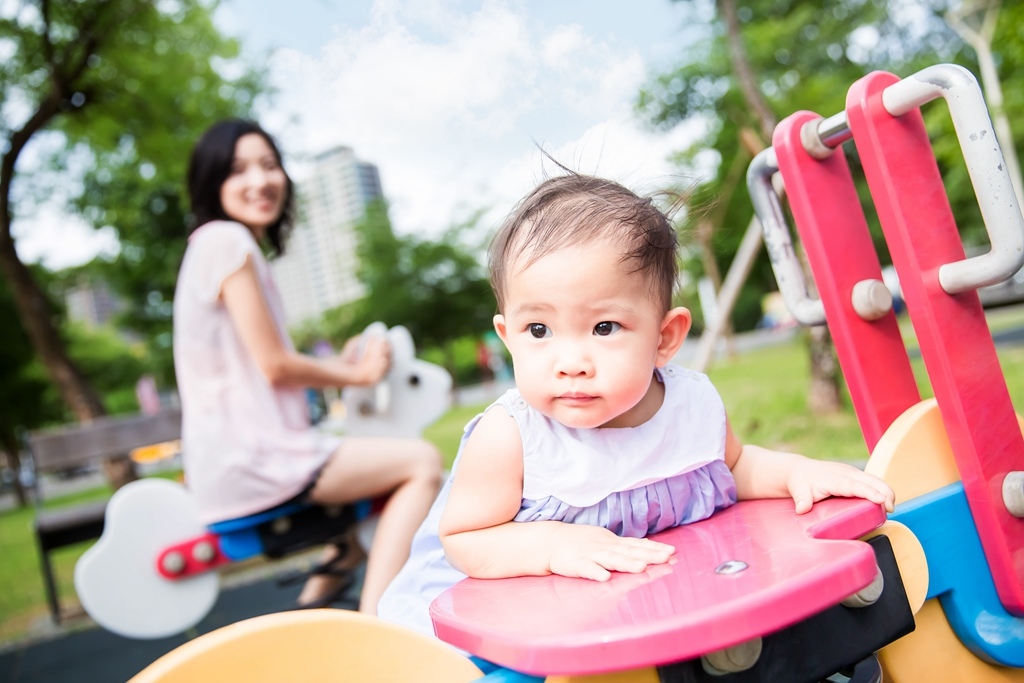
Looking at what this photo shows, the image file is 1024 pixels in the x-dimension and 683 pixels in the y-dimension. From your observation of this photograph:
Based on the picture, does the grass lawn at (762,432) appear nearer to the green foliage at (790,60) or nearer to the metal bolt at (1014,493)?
the metal bolt at (1014,493)

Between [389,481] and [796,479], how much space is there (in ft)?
4.21

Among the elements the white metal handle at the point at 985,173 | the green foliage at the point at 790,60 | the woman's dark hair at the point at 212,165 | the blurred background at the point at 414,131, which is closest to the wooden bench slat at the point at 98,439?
the blurred background at the point at 414,131

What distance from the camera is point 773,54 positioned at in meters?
11.9

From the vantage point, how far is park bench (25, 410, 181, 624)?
159 inches

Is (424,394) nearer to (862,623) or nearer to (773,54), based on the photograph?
(862,623)

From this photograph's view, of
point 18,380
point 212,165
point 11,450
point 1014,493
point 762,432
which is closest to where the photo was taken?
point 1014,493

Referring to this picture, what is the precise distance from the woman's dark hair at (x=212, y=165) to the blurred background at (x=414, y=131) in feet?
0.73

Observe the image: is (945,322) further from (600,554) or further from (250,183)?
(250,183)

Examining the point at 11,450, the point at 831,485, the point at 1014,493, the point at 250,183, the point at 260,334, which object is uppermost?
the point at 250,183

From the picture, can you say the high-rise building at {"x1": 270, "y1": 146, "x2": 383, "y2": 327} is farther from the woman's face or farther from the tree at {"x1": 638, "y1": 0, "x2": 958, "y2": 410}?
the tree at {"x1": 638, "y1": 0, "x2": 958, "y2": 410}

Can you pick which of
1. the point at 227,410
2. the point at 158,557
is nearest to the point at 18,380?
the point at 158,557

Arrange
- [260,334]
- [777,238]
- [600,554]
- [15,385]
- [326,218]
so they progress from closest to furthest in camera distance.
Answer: [600,554], [777,238], [260,334], [326,218], [15,385]

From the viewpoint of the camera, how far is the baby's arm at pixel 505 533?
35.6 inches

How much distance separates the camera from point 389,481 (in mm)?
2117
